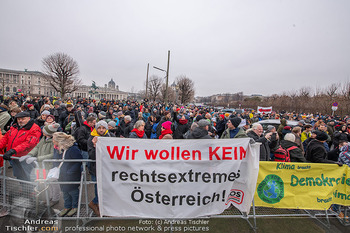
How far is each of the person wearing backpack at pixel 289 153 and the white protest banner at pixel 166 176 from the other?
117cm

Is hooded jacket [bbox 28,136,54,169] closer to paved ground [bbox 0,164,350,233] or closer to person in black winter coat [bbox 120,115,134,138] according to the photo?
paved ground [bbox 0,164,350,233]

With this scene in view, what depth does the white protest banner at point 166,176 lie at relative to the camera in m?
2.97

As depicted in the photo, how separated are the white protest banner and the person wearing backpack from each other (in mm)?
1169

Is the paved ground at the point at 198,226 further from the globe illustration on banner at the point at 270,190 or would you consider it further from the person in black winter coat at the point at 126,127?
the person in black winter coat at the point at 126,127

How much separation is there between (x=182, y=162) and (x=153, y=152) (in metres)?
0.56

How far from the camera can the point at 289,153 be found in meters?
3.89

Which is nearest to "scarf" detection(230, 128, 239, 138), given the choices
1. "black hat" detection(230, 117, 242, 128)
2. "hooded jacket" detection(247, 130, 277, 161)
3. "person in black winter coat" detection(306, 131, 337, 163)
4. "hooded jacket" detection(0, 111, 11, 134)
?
"black hat" detection(230, 117, 242, 128)

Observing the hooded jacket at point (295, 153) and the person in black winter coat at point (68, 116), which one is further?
the person in black winter coat at point (68, 116)

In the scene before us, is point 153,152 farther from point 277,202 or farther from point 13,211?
point 13,211

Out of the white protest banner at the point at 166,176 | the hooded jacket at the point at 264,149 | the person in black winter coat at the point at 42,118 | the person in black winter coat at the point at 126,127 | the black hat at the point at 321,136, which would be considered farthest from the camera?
the person in black winter coat at the point at 126,127

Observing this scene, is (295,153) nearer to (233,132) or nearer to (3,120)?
(233,132)

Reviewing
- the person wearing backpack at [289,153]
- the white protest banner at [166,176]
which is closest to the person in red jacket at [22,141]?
the white protest banner at [166,176]

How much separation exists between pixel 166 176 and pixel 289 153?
2989 millimetres

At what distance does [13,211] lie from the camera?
3381 millimetres
